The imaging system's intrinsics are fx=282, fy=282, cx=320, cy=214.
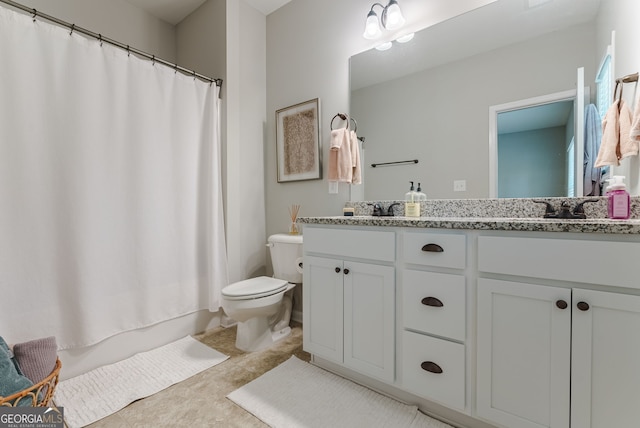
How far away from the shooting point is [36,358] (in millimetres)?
1068

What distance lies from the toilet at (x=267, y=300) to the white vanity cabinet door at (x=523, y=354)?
47.4 inches

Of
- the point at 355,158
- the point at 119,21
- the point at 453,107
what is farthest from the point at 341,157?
the point at 119,21

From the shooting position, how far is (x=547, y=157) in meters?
1.39

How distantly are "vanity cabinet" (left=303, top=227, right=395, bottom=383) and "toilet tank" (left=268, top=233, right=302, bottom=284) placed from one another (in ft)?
1.37

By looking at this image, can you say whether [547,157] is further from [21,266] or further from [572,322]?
[21,266]

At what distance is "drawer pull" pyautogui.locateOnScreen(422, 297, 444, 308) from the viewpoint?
3.82 ft

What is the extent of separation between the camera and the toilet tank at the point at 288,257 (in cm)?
205

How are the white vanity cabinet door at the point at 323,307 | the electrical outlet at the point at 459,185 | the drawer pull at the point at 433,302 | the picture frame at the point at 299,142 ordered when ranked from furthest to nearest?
1. the picture frame at the point at 299,142
2. the electrical outlet at the point at 459,185
3. the white vanity cabinet door at the point at 323,307
4. the drawer pull at the point at 433,302

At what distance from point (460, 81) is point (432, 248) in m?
1.07

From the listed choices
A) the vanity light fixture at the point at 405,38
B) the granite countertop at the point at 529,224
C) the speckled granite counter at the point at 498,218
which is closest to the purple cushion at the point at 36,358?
the speckled granite counter at the point at 498,218

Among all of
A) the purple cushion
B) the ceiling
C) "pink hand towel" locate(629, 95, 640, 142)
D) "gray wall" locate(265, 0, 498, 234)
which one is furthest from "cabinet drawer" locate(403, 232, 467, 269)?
the ceiling

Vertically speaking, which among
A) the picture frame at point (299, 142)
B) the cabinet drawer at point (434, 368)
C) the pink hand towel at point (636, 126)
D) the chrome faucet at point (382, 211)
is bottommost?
the cabinet drawer at point (434, 368)

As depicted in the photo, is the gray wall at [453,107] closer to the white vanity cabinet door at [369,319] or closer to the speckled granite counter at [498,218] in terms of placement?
the speckled granite counter at [498,218]

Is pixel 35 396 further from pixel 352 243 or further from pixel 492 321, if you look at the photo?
pixel 492 321
